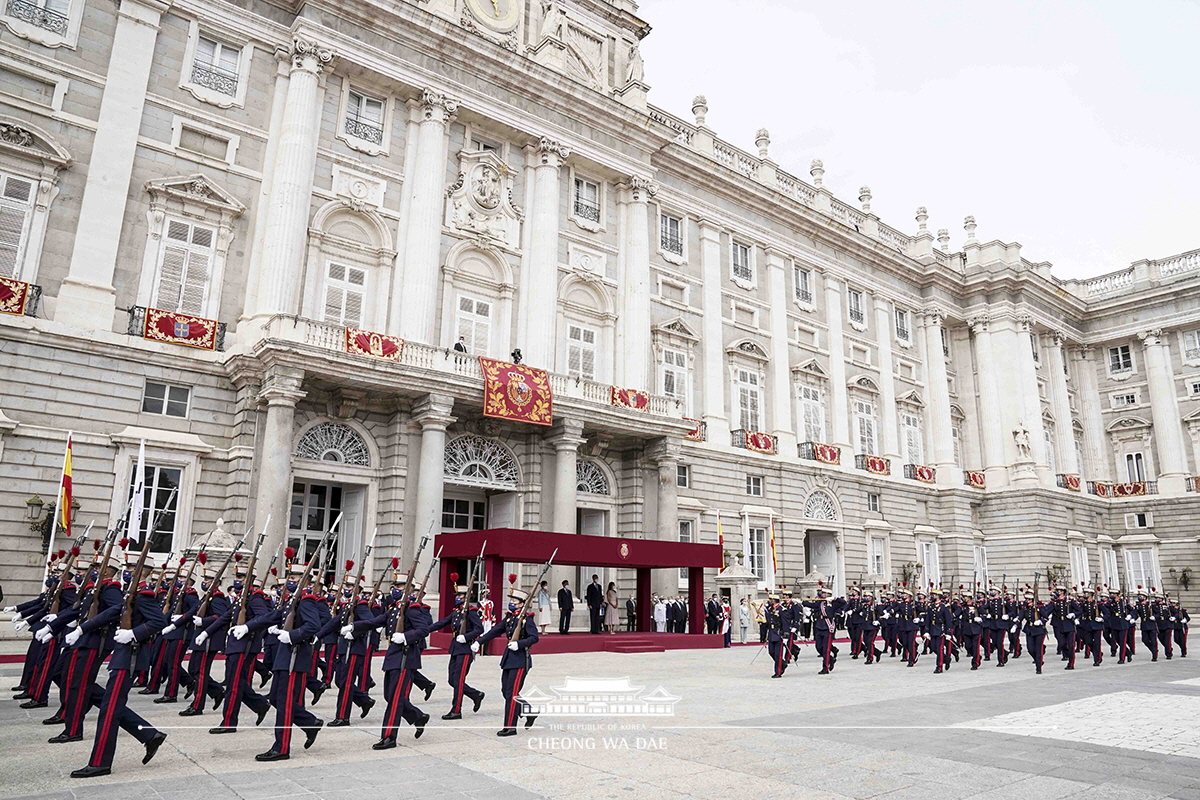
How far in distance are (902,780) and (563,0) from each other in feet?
95.8

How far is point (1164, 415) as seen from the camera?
1766 inches

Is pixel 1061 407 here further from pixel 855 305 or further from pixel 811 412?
pixel 811 412

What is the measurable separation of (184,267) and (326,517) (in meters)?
7.53

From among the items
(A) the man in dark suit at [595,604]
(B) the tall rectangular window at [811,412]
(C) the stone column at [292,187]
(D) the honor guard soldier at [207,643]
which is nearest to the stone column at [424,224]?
(C) the stone column at [292,187]

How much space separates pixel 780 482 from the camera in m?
33.0

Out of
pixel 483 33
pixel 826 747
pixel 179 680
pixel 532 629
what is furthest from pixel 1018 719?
pixel 483 33

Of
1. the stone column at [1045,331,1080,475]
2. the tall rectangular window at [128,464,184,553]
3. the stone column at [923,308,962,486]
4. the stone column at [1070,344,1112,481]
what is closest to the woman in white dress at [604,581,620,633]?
the tall rectangular window at [128,464,184,553]

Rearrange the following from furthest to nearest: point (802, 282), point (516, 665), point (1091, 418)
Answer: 1. point (1091, 418)
2. point (802, 282)
3. point (516, 665)

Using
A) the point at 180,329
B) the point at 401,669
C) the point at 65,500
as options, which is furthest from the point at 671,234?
the point at 401,669

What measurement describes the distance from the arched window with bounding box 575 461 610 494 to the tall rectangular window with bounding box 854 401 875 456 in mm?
14531

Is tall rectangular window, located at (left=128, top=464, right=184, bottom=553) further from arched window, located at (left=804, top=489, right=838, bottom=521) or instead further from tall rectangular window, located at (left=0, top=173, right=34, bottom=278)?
arched window, located at (left=804, top=489, right=838, bottom=521)

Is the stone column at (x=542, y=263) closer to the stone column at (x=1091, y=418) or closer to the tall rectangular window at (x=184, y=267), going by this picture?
the tall rectangular window at (x=184, y=267)

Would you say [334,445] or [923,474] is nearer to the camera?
[334,445]

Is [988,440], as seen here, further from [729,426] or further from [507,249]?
[507,249]
